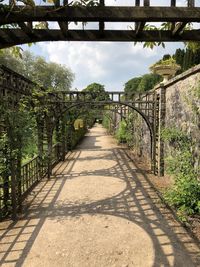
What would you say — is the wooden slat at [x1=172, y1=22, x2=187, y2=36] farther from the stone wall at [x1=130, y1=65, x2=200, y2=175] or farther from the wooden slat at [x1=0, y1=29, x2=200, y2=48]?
the stone wall at [x1=130, y1=65, x2=200, y2=175]

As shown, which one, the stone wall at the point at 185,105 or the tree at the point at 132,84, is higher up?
the tree at the point at 132,84

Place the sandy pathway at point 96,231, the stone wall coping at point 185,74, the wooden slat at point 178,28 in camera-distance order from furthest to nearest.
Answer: the stone wall coping at point 185,74
the sandy pathway at point 96,231
the wooden slat at point 178,28

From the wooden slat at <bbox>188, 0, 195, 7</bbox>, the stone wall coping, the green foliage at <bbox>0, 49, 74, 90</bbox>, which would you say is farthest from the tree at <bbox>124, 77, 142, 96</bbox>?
the wooden slat at <bbox>188, 0, 195, 7</bbox>

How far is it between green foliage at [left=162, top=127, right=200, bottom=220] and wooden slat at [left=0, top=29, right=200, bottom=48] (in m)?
3.97

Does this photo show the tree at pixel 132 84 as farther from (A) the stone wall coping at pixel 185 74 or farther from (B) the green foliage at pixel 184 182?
(B) the green foliage at pixel 184 182

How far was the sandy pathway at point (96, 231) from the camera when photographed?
4.42 m

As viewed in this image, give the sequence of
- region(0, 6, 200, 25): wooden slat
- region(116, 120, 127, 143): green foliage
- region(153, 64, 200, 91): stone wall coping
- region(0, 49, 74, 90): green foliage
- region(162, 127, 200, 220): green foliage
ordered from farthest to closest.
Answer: region(0, 49, 74, 90): green foliage, region(116, 120, 127, 143): green foliage, region(153, 64, 200, 91): stone wall coping, region(162, 127, 200, 220): green foliage, region(0, 6, 200, 25): wooden slat

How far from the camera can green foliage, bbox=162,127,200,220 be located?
594cm

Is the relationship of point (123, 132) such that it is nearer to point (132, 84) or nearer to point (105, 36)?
point (105, 36)

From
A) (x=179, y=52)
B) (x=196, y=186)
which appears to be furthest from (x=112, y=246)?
(x=179, y=52)

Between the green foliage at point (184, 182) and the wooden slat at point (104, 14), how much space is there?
4.35m

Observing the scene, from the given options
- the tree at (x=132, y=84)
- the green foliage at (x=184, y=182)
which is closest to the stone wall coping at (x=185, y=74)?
the green foliage at (x=184, y=182)

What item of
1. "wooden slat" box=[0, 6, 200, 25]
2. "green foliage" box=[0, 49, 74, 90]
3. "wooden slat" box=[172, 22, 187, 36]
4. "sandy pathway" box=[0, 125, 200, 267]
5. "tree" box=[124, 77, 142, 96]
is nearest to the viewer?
"wooden slat" box=[0, 6, 200, 25]

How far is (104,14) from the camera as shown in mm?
2105
